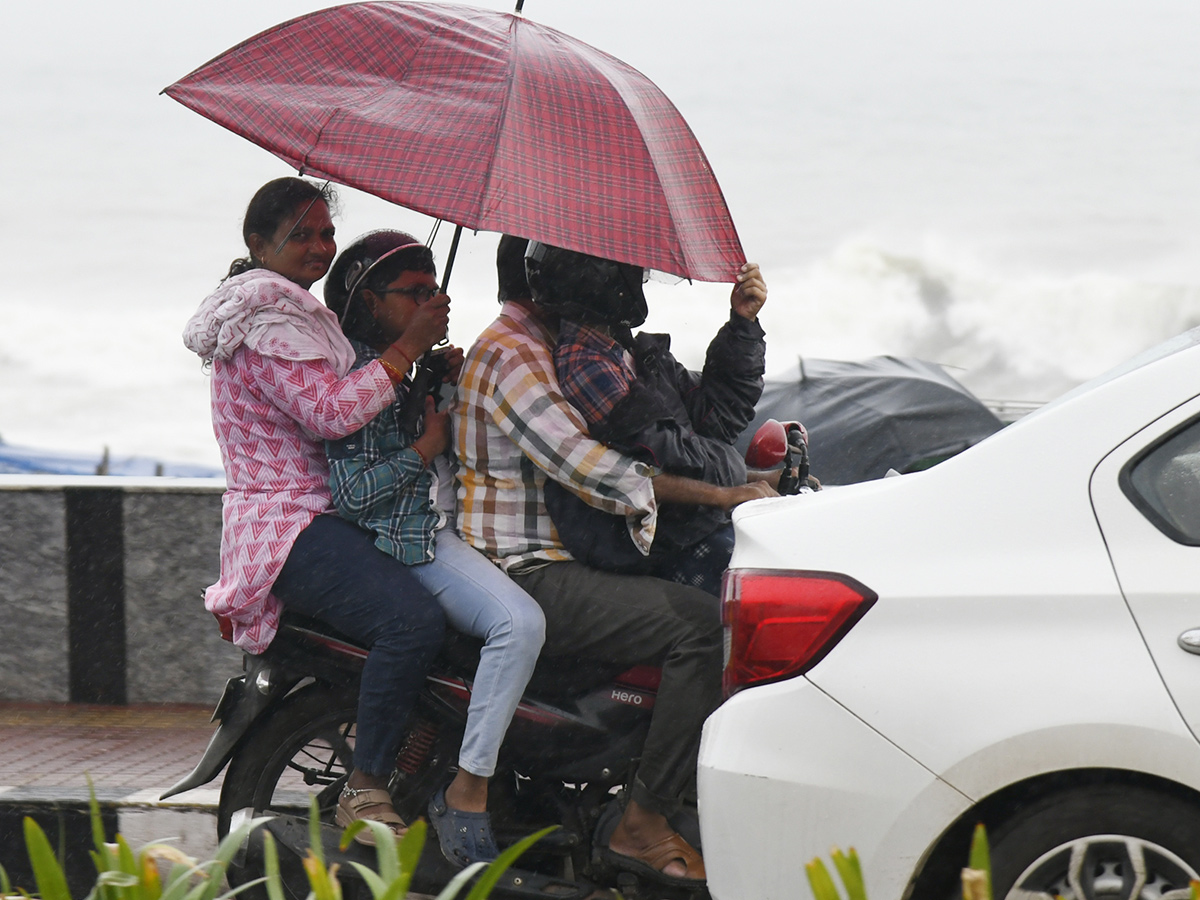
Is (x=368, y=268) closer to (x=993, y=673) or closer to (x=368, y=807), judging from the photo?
(x=368, y=807)

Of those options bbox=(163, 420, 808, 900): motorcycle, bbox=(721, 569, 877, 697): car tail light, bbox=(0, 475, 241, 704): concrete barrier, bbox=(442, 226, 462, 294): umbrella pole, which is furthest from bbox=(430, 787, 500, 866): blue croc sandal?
bbox=(0, 475, 241, 704): concrete barrier

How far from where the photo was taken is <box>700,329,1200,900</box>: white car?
2.63m

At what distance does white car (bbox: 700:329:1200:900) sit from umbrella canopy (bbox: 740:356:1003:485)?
2.53m

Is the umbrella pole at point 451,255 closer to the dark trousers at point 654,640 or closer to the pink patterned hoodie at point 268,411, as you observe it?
the pink patterned hoodie at point 268,411

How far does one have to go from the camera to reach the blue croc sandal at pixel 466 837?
11.3ft

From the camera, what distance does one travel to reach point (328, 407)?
3365mm

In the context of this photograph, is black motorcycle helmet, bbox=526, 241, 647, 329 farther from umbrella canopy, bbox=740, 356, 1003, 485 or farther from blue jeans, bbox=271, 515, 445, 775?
umbrella canopy, bbox=740, 356, 1003, 485

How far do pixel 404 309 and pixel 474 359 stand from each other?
24 cm

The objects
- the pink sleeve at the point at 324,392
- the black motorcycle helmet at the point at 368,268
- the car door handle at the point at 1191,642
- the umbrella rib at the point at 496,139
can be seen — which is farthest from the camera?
the black motorcycle helmet at the point at 368,268

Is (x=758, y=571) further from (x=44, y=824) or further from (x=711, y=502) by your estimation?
(x=44, y=824)

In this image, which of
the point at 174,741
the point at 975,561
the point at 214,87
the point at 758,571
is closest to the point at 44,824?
the point at 174,741

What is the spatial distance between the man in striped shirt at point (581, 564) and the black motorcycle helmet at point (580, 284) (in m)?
0.11

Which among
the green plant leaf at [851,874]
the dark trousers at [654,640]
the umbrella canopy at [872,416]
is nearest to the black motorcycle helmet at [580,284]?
the dark trousers at [654,640]

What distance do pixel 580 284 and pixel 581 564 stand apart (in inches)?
26.3
